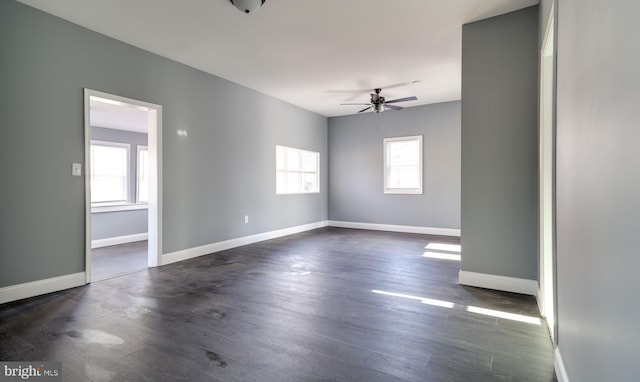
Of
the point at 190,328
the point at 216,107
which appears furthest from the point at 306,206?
the point at 190,328

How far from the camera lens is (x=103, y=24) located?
3.43m

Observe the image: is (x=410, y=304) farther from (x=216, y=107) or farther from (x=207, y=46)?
(x=216, y=107)

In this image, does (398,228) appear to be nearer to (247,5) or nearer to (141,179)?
(247,5)

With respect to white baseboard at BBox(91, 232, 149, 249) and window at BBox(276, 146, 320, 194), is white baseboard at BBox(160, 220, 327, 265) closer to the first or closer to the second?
window at BBox(276, 146, 320, 194)

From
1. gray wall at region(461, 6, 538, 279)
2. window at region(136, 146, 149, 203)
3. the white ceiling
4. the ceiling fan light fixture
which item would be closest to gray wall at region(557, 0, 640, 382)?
gray wall at region(461, 6, 538, 279)

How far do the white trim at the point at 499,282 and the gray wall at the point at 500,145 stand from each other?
0.05 m

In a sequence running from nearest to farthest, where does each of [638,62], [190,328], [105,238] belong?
1. [638,62]
2. [190,328]
3. [105,238]

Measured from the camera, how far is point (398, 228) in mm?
7293

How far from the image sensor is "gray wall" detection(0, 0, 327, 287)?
3.02 metres

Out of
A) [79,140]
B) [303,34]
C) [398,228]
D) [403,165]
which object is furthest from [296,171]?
[79,140]

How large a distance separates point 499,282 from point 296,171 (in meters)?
4.98

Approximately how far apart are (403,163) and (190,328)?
19.6 ft

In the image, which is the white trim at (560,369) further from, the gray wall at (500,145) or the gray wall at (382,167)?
the gray wall at (382,167)

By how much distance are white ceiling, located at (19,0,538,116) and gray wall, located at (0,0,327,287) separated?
258 millimetres
